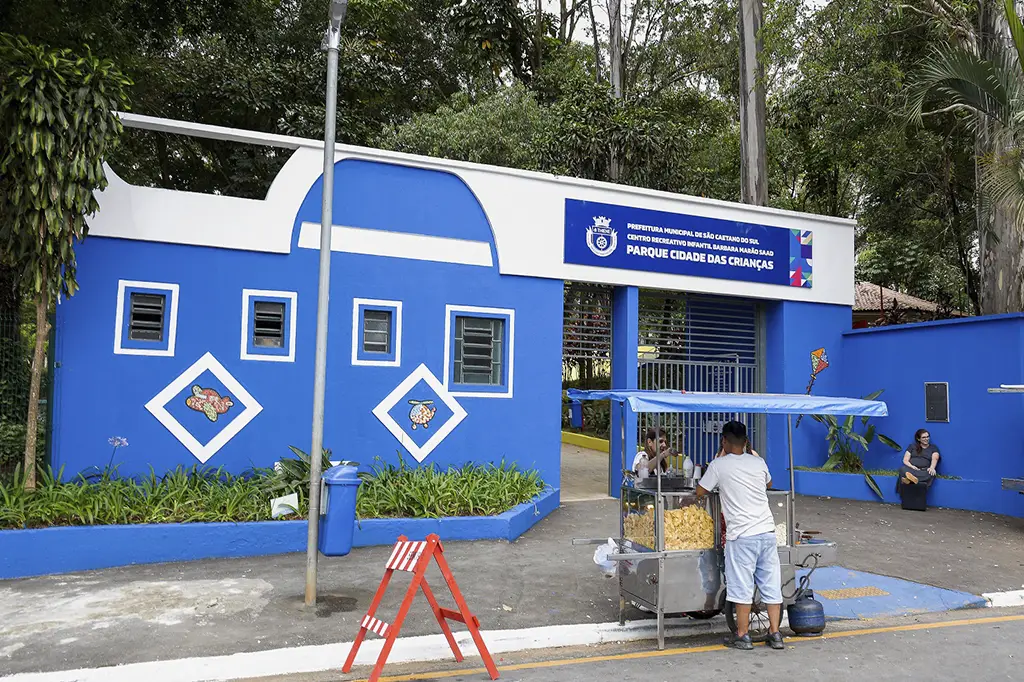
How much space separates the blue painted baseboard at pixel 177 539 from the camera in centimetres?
889

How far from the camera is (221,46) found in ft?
72.9

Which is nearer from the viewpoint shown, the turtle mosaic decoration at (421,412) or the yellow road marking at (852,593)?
the yellow road marking at (852,593)

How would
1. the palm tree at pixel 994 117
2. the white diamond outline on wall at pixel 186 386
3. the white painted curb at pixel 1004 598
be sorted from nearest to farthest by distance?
the white painted curb at pixel 1004 598 < the white diamond outline on wall at pixel 186 386 < the palm tree at pixel 994 117

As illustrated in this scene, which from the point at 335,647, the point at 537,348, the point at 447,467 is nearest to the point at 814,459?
the point at 537,348

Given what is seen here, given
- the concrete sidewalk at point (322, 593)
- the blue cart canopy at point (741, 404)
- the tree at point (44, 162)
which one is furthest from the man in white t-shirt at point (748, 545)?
the tree at point (44, 162)

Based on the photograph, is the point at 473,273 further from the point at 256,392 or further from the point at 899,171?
the point at 899,171

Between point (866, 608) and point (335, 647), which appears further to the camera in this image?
point (866, 608)

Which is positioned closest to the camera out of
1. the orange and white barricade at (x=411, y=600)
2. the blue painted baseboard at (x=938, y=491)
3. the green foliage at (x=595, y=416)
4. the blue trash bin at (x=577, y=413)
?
the orange and white barricade at (x=411, y=600)

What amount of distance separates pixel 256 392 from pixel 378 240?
2.85 m

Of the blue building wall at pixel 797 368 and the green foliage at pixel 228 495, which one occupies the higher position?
the blue building wall at pixel 797 368

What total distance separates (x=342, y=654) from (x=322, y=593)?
1831 mm

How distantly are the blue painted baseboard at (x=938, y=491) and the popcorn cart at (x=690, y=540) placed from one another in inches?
290

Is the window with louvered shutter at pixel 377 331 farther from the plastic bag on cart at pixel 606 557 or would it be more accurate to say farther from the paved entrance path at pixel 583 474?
the plastic bag on cart at pixel 606 557

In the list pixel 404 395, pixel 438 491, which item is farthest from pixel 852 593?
pixel 404 395
